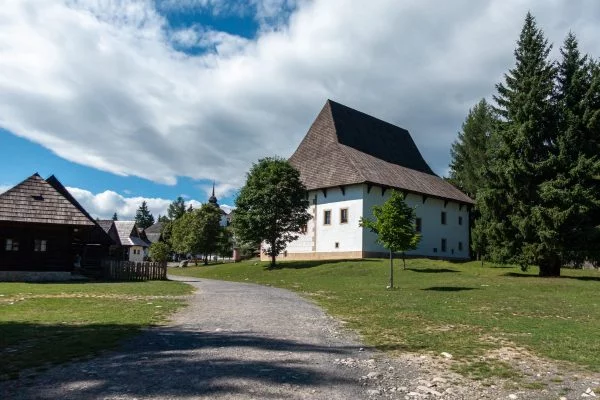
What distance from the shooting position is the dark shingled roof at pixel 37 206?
2678 cm

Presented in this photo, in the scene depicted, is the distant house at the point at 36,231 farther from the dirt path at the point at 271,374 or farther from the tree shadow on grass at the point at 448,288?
the dirt path at the point at 271,374

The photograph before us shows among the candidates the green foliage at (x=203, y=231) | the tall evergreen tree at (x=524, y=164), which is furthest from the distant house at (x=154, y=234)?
the tall evergreen tree at (x=524, y=164)

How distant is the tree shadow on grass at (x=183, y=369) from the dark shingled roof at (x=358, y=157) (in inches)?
1382

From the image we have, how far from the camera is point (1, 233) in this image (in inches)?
1062

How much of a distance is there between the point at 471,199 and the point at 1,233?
48913 mm

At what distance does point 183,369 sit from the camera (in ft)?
21.0

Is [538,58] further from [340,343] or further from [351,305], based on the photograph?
[340,343]

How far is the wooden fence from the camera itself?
2886cm

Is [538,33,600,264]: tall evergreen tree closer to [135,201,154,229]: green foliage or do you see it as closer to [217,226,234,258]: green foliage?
[217,226,234,258]: green foliage

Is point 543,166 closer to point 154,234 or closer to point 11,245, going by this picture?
point 11,245

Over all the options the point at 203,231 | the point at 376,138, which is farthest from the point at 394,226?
the point at 203,231

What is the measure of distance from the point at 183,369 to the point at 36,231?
2570 cm

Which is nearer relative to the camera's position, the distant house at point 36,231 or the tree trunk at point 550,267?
the distant house at point 36,231

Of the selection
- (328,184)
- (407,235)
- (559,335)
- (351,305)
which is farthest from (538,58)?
(559,335)
